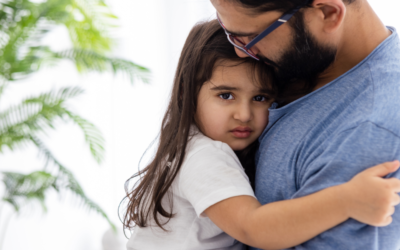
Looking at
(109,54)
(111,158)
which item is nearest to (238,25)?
(109,54)

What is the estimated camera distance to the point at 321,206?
707 mm

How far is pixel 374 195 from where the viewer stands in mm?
662

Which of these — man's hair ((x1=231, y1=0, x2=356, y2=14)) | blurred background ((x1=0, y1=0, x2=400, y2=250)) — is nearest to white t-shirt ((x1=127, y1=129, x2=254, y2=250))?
man's hair ((x1=231, y1=0, x2=356, y2=14))

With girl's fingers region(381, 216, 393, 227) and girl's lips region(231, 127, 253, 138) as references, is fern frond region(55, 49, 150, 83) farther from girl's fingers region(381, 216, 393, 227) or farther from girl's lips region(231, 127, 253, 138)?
girl's fingers region(381, 216, 393, 227)

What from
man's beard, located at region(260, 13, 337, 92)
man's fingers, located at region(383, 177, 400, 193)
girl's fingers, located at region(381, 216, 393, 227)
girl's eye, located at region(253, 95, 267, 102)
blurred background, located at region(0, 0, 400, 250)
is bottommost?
blurred background, located at region(0, 0, 400, 250)

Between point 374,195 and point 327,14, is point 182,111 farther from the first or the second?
Answer: point 374,195

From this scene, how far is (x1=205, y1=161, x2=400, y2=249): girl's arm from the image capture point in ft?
2.17

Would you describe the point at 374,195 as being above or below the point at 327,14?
below

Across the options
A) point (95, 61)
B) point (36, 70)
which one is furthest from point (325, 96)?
point (36, 70)

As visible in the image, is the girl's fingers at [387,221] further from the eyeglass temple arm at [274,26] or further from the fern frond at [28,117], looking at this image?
the fern frond at [28,117]

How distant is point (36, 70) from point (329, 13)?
1679mm

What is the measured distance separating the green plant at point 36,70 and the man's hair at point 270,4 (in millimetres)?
1363

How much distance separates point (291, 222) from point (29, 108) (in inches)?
65.3

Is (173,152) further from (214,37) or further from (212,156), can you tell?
(214,37)
